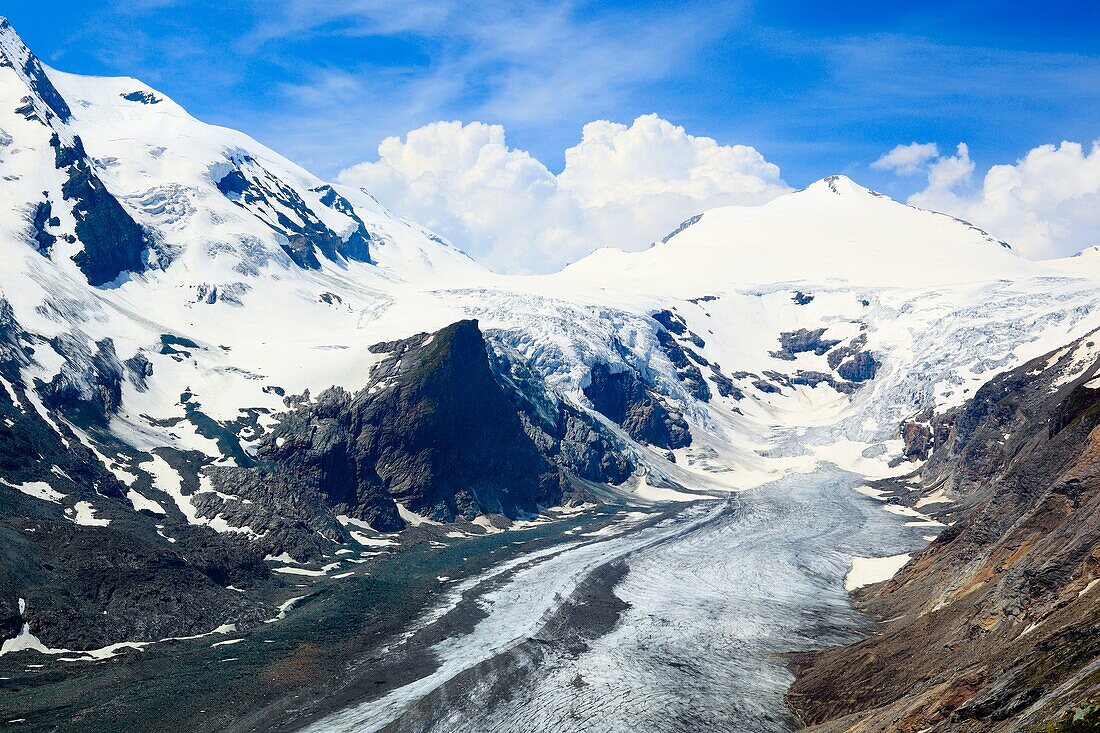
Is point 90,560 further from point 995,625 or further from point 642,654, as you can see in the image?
point 995,625

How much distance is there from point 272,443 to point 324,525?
112ft

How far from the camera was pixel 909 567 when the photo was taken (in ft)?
392

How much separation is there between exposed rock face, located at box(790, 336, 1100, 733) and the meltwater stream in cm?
660

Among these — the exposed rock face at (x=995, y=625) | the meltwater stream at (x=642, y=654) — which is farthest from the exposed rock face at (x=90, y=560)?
the exposed rock face at (x=995, y=625)

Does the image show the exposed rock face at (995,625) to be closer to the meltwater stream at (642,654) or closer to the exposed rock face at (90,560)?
the meltwater stream at (642,654)

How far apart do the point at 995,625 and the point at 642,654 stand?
41237 millimetres

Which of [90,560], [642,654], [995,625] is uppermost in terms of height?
[90,560]

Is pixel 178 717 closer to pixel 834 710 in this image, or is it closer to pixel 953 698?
pixel 834 710

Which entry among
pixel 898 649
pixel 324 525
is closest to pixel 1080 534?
pixel 898 649

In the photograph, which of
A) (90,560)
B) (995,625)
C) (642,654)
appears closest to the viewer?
(995,625)

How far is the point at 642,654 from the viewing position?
9706cm

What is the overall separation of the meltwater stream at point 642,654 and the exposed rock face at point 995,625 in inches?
260

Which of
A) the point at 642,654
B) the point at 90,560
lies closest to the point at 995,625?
the point at 642,654

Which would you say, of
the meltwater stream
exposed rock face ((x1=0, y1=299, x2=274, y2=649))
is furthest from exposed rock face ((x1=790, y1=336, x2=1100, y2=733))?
exposed rock face ((x1=0, y1=299, x2=274, y2=649))
